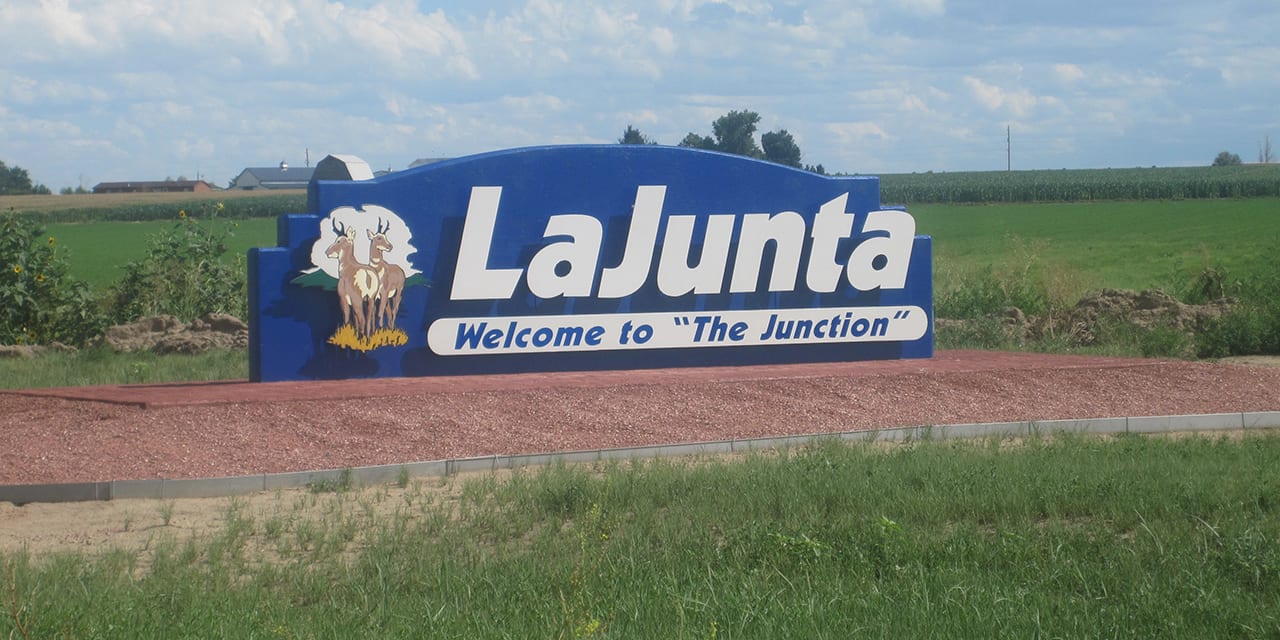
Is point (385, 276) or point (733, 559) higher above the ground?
point (385, 276)

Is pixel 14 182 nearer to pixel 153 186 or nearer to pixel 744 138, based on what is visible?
pixel 153 186

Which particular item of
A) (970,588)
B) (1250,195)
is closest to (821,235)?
(970,588)

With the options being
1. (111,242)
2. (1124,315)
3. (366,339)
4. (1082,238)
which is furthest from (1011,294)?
(111,242)

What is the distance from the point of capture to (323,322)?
45.5 feet

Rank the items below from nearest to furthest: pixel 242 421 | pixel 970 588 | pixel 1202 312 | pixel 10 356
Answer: pixel 970 588 → pixel 242 421 → pixel 10 356 → pixel 1202 312

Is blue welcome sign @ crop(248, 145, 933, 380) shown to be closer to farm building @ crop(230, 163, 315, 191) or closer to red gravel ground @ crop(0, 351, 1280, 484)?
red gravel ground @ crop(0, 351, 1280, 484)

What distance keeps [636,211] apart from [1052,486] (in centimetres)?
697

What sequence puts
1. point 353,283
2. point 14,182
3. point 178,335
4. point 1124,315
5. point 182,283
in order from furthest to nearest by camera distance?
point 14,182
point 182,283
point 1124,315
point 178,335
point 353,283

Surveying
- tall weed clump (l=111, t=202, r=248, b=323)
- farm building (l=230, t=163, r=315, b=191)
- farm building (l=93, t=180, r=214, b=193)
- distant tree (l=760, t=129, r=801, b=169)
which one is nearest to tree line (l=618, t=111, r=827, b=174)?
distant tree (l=760, t=129, r=801, b=169)

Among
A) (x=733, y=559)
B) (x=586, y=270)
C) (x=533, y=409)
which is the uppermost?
(x=586, y=270)

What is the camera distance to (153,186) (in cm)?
11400

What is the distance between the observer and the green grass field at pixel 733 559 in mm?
6203

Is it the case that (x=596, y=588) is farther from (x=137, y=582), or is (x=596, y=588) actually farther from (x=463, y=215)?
(x=463, y=215)

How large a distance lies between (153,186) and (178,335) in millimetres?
100348
